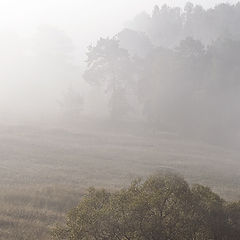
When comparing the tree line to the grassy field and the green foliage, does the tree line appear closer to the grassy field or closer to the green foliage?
the grassy field

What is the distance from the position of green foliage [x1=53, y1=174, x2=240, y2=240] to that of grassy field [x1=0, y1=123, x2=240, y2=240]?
4.22m

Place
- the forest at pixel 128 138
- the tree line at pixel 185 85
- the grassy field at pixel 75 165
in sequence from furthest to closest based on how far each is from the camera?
the tree line at pixel 185 85
the grassy field at pixel 75 165
the forest at pixel 128 138

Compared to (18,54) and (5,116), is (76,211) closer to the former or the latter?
(5,116)

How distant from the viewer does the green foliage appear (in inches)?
316

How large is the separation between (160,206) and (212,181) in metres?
18.5

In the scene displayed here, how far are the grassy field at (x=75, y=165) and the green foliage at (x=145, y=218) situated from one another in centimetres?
422

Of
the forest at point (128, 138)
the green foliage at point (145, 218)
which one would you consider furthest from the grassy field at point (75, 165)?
the green foliage at point (145, 218)

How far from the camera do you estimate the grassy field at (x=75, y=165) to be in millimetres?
15133

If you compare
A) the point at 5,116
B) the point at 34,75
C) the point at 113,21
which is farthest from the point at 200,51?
the point at 113,21

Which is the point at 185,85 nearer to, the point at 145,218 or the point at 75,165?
the point at 75,165

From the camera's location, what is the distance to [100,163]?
2906 centimetres

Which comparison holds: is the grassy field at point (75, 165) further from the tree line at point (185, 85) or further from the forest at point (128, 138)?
the tree line at point (185, 85)

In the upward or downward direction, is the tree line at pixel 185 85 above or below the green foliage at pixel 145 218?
above

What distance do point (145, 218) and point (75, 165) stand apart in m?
19.8
